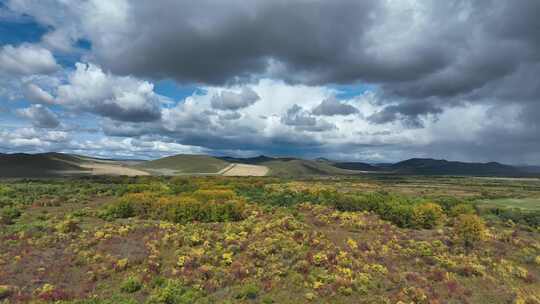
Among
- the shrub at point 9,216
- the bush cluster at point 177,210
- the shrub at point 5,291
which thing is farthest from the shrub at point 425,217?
the shrub at point 9,216

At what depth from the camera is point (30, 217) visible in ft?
93.4

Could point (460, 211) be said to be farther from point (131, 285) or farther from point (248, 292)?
point (131, 285)

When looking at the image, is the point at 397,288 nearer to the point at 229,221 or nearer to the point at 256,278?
the point at 256,278

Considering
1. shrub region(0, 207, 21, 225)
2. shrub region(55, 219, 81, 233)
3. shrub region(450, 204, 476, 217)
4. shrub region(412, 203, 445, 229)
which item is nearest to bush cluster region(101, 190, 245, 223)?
shrub region(55, 219, 81, 233)

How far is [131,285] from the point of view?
551 inches

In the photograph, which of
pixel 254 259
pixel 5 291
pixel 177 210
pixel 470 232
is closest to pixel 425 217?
pixel 470 232

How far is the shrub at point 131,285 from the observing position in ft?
45.5

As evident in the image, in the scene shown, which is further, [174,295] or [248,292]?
[248,292]

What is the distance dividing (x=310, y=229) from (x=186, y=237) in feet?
32.3

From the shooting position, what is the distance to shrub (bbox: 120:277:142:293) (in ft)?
45.5

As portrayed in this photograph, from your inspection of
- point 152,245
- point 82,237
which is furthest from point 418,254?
point 82,237

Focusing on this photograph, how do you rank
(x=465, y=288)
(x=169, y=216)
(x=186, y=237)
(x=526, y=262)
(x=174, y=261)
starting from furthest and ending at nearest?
(x=169, y=216)
(x=186, y=237)
(x=526, y=262)
(x=174, y=261)
(x=465, y=288)

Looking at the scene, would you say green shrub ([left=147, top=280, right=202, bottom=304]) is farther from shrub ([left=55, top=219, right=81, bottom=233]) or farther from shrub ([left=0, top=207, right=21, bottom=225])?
shrub ([left=0, top=207, right=21, bottom=225])

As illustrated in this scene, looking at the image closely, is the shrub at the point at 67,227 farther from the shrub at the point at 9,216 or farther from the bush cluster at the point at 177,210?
the shrub at the point at 9,216
